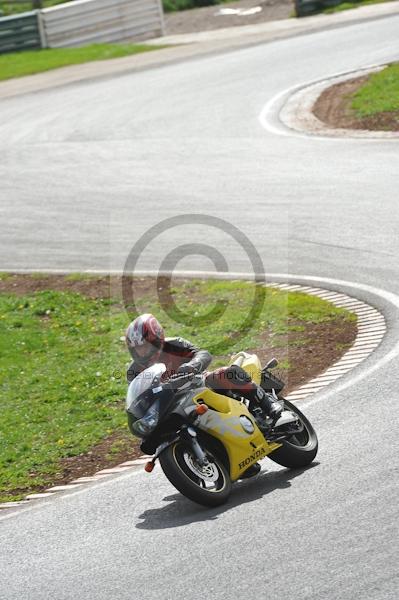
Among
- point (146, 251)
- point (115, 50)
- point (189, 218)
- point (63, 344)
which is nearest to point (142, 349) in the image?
point (63, 344)

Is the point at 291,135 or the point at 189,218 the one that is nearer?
the point at 189,218

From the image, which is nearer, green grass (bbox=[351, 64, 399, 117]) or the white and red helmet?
the white and red helmet

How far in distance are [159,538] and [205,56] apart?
25.3 metres

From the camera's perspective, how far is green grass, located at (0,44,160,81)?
3316cm

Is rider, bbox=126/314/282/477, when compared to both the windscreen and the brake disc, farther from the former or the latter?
the brake disc

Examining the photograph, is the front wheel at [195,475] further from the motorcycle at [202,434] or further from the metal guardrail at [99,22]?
the metal guardrail at [99,22]

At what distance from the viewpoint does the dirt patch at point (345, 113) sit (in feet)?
72.9

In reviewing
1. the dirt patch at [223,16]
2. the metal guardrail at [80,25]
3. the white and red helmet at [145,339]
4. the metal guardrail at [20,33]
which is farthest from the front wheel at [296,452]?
the dirt patch at [223,16]

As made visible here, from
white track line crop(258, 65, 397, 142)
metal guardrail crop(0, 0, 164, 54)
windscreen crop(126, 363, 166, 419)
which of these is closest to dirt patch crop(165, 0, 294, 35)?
metal guardrail crop(0, 0, 164, 54)

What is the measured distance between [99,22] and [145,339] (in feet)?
95.9

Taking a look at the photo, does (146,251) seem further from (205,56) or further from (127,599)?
(205,56)

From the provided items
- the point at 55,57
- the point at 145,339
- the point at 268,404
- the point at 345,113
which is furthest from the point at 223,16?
the point at 145,339

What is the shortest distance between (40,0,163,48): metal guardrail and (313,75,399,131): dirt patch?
40.8 feet

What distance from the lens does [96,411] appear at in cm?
1179
